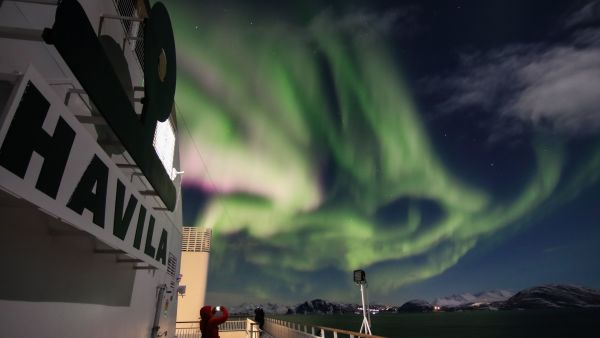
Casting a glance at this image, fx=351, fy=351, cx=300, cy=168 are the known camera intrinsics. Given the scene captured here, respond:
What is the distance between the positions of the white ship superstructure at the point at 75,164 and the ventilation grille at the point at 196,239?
63.2 ft

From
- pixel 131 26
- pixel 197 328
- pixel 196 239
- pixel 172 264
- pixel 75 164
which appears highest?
pixel 131 26

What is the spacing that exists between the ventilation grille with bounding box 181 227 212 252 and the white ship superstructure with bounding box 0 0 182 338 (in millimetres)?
19250

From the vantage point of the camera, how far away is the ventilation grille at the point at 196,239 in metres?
30.1

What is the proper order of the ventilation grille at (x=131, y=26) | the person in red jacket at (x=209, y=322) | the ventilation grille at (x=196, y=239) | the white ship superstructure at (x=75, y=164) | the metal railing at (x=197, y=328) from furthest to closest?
the ventilation grille at (x=196, y=239)
the metal railing at (x=197, y=328)
the ventilation grille at (x=131, y=26)
the person in red jacket at (x=209, y=322)
the white ship superstructure at (x=75, y=164)

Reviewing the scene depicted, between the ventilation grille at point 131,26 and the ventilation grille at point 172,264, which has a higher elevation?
the ventilation grille at point 131,26

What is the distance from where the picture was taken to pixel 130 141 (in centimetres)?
736

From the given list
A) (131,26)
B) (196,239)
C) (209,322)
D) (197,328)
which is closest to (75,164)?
(209,322)

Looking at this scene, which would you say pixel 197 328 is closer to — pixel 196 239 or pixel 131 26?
pixel 196 239

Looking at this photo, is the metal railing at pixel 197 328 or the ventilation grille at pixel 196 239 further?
the ventilation grille at pixel 196 239

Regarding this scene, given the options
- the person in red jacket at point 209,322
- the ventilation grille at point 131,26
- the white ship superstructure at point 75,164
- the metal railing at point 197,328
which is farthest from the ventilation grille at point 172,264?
the ventilation grille at point 131,26

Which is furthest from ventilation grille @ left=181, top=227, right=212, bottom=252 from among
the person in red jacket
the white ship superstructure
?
the person in red jacket

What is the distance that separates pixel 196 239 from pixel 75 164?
87.8 ft

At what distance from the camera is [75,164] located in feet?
17.2

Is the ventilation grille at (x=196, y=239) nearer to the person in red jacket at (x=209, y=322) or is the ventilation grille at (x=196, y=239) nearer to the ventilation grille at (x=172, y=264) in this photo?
the ventilation grille at (x=172, y=264)
